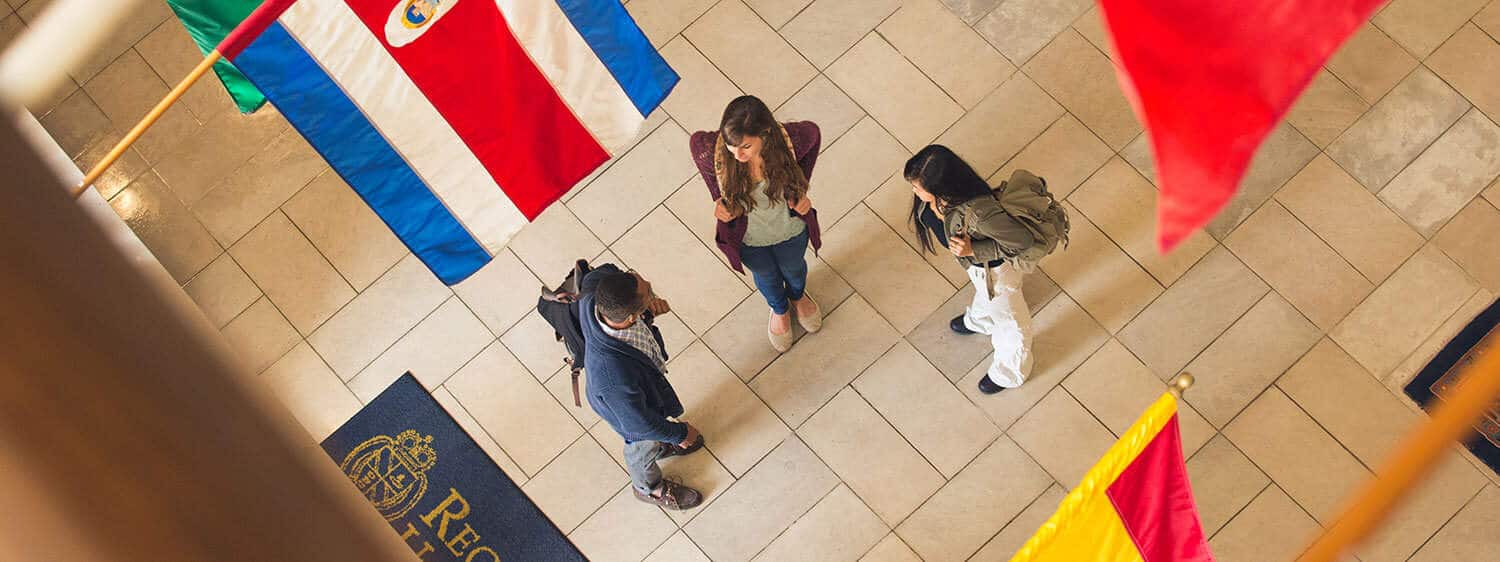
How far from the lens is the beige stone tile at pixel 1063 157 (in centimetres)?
590

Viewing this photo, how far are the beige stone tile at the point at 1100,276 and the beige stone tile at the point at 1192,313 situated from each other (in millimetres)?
67

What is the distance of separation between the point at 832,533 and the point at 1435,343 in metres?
2.84

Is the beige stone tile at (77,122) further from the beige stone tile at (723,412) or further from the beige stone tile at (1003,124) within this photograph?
the beige stone tile at (1003,124)

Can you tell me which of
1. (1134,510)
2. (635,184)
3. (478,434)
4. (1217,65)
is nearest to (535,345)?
(478,434)

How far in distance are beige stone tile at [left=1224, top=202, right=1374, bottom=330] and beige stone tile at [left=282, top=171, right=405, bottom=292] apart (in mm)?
3657

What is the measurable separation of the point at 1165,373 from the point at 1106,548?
214cm

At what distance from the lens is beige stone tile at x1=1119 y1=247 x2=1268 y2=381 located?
18.3 feet

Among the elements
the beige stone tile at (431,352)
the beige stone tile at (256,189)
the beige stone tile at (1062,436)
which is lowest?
the beige stone tile at (1062,436)

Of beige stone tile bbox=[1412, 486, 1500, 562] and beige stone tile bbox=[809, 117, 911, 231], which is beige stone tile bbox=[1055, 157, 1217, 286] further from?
beige stone tile bbox=[1412, 486, 1500, 562]

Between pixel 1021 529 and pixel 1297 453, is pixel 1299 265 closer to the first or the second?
pixel 1297 453

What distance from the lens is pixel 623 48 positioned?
147 inches

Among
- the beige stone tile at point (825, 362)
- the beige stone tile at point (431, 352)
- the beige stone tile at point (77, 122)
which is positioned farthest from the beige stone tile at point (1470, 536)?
the beige stone tile at point (77, 122)

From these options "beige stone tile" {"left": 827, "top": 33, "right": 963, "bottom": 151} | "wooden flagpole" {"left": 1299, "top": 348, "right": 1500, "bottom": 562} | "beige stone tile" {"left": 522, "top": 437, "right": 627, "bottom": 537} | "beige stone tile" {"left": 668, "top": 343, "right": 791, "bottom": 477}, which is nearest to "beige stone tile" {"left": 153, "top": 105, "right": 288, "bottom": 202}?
"beige stone tile" {"left": 522, "top": 437, "right": 627, "bottom": 537}

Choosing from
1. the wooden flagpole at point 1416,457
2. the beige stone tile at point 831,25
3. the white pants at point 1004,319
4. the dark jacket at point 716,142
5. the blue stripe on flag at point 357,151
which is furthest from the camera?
the beige stone tile at point 831,25
